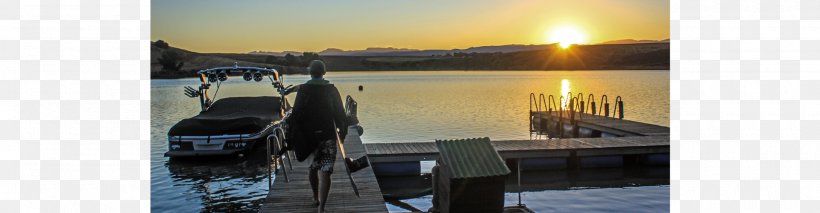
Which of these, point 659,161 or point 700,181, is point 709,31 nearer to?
point 700,181

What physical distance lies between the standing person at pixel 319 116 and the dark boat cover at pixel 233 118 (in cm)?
1282

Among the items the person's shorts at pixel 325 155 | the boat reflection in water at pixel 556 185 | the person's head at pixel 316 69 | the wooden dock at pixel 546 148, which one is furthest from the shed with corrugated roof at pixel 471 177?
the wooden dock at pixel 546 148

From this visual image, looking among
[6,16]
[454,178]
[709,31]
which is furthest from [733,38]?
[6,16]

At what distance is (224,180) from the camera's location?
18.6 m

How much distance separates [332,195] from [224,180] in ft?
29.9

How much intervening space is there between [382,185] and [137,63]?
38.9 ft

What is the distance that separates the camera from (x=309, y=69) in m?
8.21

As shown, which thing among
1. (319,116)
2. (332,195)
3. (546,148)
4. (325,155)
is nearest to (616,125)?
(546,148)

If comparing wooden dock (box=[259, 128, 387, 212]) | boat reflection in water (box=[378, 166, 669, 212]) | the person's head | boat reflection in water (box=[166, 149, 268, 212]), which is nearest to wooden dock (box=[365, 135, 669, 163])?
boat reflection in water (box=[378, 166, 669, 212])

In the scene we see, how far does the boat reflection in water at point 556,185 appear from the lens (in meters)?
15.2

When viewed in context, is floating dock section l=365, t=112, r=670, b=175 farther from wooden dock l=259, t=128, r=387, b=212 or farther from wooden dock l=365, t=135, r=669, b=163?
wooden dock l=259, t=128, r=387, b=212

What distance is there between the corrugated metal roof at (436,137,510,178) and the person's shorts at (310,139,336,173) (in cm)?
156

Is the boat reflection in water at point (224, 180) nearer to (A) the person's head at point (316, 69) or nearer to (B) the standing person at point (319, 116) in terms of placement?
(B) the standing person at point (319, 116)

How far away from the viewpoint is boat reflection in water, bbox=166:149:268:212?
15602 millimetres
